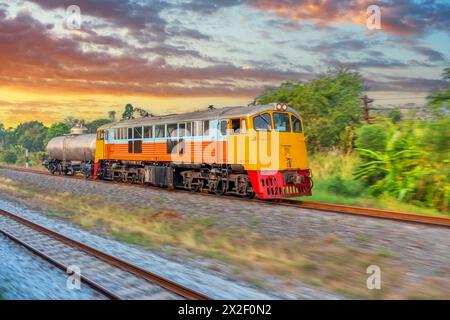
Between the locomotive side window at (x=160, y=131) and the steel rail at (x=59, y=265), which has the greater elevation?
the locomotive side window at (x=160, y=131)

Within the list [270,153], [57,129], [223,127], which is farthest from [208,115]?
[57,129]

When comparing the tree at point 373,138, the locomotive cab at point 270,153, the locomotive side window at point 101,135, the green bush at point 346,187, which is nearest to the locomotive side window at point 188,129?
the locomotive cab at point 270,153

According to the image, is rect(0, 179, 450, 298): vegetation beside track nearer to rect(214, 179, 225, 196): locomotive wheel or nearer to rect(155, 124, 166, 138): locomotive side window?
rect(214, 179, 225, 196): locomotive wheel

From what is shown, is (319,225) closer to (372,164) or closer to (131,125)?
(372,164)

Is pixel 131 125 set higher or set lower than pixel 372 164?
higher

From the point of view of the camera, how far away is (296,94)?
29531 millimetres

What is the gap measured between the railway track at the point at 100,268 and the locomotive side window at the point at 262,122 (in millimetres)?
7792

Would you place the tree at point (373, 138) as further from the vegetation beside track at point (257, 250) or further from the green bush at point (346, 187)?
the vegetation beside track at point (257, 250)

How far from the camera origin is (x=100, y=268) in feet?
28.3

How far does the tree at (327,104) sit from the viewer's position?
26.3m

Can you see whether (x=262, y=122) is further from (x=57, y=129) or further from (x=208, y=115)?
(x=57, y=129)

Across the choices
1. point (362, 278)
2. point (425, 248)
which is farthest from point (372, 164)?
point (362, 278)

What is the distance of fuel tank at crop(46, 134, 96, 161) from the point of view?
30631 mm

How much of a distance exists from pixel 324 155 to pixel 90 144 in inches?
584
